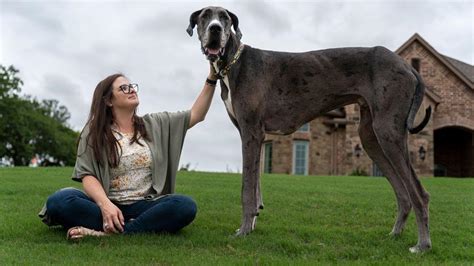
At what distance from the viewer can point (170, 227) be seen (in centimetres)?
521

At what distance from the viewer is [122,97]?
5.30 metres

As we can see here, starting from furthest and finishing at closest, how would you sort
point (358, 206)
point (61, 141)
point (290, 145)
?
point (61, 141) < point (290, 145) < point (358, 206)

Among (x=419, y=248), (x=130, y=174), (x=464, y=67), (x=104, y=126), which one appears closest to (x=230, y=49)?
(x=104, y=126)

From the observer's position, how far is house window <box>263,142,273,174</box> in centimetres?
2788

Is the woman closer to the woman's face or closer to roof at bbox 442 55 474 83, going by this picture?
the woman's face

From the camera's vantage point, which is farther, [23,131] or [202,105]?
A: [23,131]

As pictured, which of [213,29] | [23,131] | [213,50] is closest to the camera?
[213,29]

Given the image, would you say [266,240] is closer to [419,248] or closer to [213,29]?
[419,248]

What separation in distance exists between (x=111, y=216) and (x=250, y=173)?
1394 mm

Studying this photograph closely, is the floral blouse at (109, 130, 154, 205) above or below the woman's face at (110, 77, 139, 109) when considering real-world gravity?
below

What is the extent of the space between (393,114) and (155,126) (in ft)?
7.90

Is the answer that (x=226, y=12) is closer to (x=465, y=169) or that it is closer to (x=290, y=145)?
(x=290, y=145)

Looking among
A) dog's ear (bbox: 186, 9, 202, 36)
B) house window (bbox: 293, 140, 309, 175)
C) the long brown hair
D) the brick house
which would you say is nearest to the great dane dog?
dog's ear (bbox: 186, 9, 202, 36)

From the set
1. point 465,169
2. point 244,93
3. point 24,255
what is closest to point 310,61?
point 244,93
